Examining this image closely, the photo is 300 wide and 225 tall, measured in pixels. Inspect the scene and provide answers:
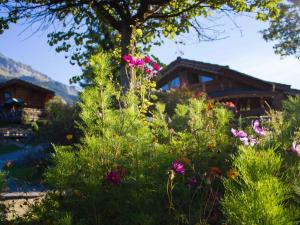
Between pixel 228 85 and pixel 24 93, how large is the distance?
31.0 metres

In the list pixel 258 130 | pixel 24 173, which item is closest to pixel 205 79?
pixel 24 173

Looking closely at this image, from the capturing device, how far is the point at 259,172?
61.2 inches

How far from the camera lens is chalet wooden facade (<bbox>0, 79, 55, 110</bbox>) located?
162 ft

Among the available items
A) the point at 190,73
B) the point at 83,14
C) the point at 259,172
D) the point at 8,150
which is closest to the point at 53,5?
the point at 83,14

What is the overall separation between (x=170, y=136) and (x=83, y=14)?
5.52 meters

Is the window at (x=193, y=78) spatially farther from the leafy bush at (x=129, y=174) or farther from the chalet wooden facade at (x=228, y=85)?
the leafy bush at (x=129, y=174)

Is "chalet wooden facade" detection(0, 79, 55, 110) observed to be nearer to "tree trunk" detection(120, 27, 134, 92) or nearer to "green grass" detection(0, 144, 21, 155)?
"green grass" detection(0, 144, 21, 155)

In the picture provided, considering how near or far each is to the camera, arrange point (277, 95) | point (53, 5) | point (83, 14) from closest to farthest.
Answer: point (53, 5) → point (83, 14) → point (277, 95)

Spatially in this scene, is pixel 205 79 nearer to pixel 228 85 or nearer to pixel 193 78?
pixel 193 78

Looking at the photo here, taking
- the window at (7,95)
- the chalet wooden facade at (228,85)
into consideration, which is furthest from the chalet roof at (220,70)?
the window at (7,95)

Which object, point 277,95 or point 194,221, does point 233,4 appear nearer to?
point 194,221

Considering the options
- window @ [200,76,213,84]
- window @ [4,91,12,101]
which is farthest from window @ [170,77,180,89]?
window @ [4,91,12,101]

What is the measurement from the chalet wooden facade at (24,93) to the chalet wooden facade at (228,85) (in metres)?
23.7

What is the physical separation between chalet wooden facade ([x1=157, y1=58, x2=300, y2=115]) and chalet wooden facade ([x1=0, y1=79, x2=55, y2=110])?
23.7m
